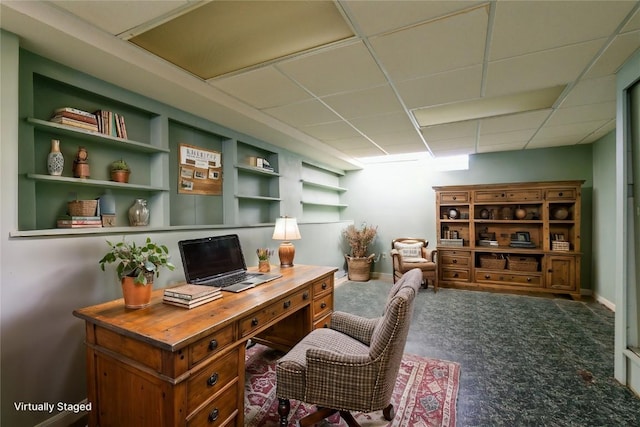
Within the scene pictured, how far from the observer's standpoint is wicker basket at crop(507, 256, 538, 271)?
15.0ft

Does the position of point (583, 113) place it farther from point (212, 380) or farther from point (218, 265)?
point (212, 380)

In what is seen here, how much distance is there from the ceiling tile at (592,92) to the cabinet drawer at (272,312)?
298cm

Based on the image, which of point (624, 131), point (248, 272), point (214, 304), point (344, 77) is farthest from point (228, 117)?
point (624, 131)

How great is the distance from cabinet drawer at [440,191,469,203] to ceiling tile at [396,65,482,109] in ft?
8.66

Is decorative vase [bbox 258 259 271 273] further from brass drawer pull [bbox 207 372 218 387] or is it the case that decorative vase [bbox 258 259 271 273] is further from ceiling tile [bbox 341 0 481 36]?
ceiling tile [bbox 341 0 481 36]

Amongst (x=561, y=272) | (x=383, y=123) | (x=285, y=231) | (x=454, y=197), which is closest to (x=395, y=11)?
(x=383, y=123)

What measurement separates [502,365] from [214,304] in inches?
96.6

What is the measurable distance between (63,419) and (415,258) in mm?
4681

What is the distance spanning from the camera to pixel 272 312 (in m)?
1.86

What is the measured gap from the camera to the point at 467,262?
16.2 ft

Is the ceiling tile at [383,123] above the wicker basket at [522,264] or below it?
above

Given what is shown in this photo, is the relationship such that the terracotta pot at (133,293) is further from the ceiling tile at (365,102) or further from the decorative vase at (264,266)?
the ceiling tile at (365,102)

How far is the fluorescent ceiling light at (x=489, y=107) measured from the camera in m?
2.89

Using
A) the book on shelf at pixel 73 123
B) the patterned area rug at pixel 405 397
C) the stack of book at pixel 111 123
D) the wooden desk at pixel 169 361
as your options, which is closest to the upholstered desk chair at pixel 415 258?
the patterned area rug at pixel 405 397
